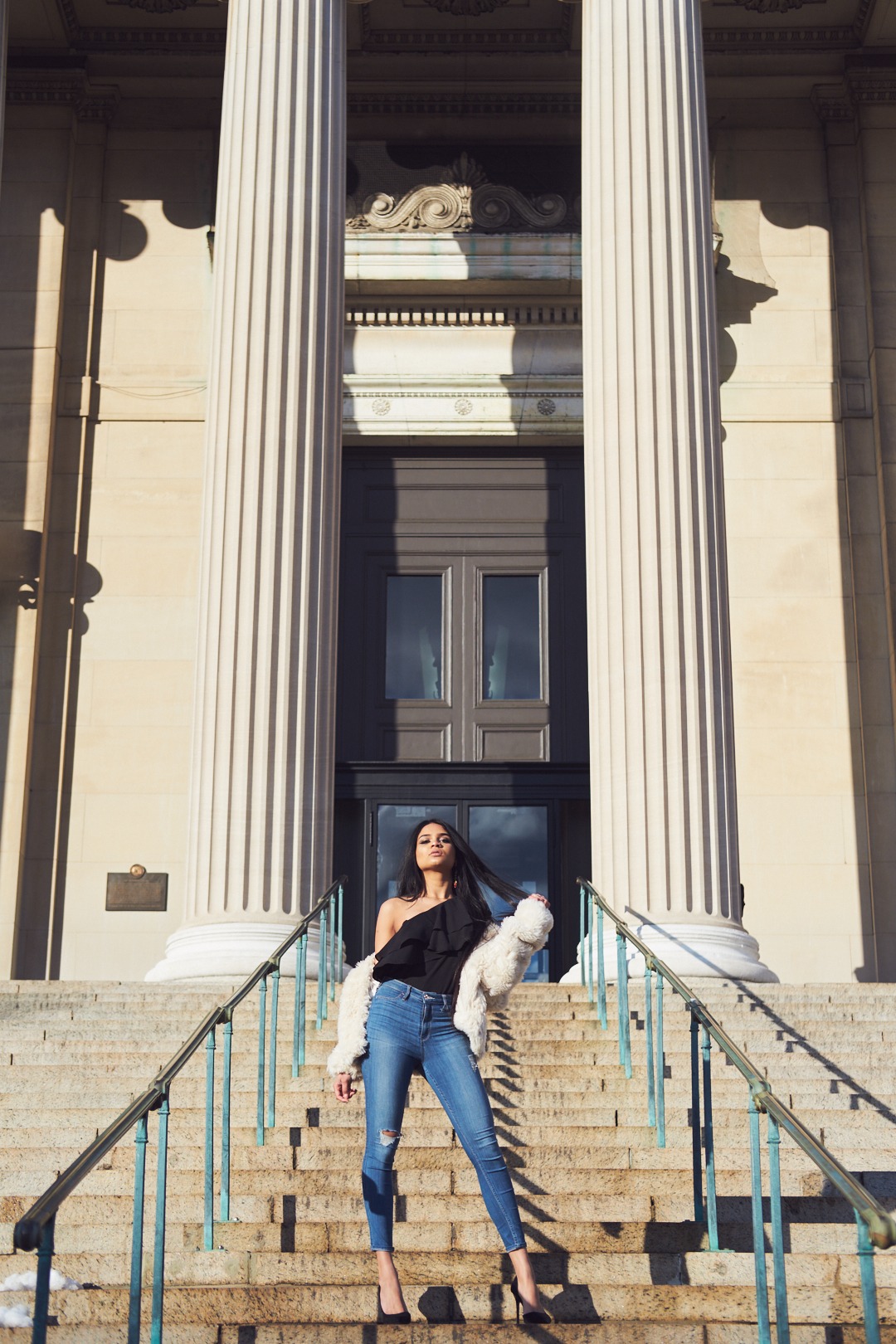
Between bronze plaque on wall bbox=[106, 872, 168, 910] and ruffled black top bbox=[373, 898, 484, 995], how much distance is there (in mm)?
11957

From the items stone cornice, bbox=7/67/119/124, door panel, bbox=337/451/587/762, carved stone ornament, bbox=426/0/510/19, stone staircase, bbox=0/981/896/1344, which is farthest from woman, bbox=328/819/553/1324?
stone cornice, bbox=7/67/119/124

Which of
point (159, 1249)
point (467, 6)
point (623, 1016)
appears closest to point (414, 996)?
point (159, 1249)

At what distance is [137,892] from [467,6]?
11.0 meters

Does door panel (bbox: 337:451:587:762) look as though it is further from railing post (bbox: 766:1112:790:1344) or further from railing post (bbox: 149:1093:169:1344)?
railing post (bbox: 766:1112:790:1344)

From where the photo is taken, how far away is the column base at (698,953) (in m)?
13.3

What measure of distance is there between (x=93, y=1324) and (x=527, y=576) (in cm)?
1441

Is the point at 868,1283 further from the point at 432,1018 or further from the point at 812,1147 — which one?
the point at 432,1018

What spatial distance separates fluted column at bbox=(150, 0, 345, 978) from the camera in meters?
13.9

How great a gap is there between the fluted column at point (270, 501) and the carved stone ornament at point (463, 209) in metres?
3.94

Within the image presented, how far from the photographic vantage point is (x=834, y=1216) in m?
7.67

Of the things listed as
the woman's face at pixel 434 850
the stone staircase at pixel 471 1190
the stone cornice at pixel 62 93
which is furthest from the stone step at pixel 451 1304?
the stone cornice at pixel 62 93

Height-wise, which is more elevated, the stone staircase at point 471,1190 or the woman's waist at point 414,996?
the woman's waist at point 414,996

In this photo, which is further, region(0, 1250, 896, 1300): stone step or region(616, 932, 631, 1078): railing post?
region(616, 932, 631, 1078): railing post

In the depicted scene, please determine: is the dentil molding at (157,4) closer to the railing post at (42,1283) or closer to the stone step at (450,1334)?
the stone step at (450,1334)
